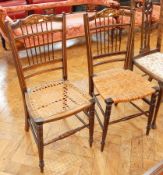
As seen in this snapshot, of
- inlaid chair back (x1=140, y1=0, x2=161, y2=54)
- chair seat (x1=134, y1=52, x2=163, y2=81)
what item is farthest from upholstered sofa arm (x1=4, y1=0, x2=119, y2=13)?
chair seat (x1=134, y1=52, x2=163, y2=81)

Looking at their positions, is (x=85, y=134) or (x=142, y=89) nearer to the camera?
(x=142, y=89)

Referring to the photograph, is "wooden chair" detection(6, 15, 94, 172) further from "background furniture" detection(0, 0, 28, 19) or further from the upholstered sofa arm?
"background furniture" detection(0, 0, 28, 19)

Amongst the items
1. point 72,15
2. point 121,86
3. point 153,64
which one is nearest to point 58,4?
point 72,15

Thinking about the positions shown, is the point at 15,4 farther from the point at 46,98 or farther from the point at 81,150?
the point at 81,150

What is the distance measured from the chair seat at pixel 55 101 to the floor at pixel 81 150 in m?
0.40

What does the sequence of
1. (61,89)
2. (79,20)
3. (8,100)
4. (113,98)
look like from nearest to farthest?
(113,98)
(61,89)
(8,100)
(79,20)

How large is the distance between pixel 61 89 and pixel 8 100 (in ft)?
2.72

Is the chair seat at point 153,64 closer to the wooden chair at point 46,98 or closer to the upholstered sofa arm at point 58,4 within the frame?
the wooden chair at point 46,98

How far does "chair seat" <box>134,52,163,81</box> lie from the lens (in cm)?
178

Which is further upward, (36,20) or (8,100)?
(36,20)

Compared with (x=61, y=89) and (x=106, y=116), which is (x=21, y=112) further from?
(x=106, y=116)

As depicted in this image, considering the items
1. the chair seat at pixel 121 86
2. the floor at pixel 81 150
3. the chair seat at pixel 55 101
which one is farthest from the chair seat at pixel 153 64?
the chair seat at pixel 55 101

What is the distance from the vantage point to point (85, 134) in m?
1.85

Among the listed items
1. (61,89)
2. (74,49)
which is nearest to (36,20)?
(61,89)
